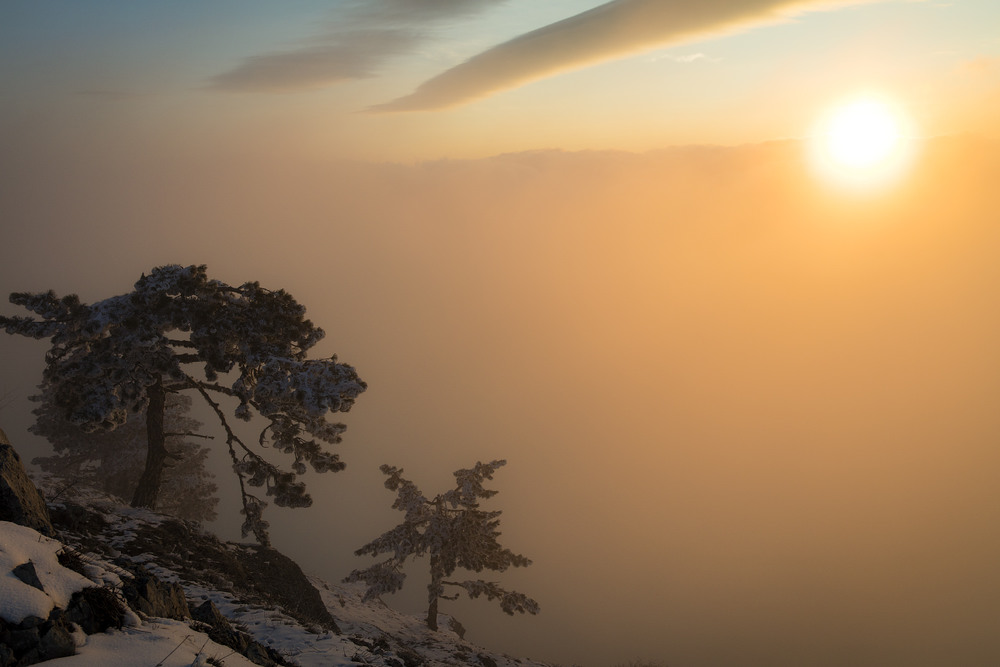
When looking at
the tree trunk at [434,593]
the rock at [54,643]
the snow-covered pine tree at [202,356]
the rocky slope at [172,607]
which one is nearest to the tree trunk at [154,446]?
the snow-covered pine tree at [202,356]

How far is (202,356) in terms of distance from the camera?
21.8m

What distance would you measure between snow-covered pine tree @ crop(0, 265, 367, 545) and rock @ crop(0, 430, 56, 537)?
963cm

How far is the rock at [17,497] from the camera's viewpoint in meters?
9.49

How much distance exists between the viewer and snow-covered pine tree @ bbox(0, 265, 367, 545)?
66.0ft

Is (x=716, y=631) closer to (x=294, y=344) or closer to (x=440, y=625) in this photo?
(x=440, y=625)

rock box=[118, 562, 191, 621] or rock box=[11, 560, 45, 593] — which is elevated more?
rock box=[11, 560, 45, 593]

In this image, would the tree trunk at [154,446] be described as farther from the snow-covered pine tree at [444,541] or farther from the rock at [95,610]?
the rock at [95,610]

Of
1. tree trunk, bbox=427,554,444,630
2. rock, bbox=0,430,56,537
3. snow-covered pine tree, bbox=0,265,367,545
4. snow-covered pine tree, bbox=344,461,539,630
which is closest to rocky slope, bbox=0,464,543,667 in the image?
rock, bbox=0,430,56,537

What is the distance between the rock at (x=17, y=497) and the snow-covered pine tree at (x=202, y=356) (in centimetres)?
963

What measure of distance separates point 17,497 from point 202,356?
12.6 meters

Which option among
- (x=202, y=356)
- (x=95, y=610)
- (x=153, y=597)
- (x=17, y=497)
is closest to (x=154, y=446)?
(x=202, y=356)

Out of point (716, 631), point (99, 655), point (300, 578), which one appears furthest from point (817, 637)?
point (99, 655)

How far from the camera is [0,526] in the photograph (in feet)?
28.3

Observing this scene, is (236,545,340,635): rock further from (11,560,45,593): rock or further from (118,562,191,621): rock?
(11,560,45,593): rock
